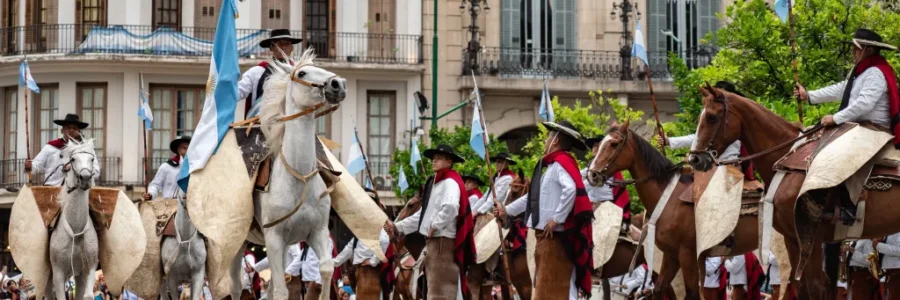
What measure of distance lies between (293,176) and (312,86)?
0.89 meters

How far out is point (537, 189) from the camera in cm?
1666

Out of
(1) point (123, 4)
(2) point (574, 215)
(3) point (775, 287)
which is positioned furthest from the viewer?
(1) point (123, 4)

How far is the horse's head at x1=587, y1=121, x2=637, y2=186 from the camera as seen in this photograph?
1702 cm

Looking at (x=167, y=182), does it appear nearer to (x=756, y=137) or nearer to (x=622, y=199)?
(x=622, y=199)

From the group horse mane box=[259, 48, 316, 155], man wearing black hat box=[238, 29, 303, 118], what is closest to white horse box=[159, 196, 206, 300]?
man wearing black hat box=[238, 29, 303, 118]

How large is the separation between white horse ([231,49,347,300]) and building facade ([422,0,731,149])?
2744 centimetres

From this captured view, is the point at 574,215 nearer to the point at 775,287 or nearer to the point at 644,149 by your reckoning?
the point at 644,149

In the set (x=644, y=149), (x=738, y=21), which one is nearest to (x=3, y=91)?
(x=738, y=21)

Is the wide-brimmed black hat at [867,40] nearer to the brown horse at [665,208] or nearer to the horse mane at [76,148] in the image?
the brown horse at [665,208]

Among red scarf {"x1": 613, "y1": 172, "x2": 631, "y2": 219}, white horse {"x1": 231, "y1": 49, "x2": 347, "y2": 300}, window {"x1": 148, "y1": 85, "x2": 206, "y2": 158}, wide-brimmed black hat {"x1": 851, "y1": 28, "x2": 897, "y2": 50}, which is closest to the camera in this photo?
wide-brimmed black hat {"x1": 851, "y1": 28, "x2": 897, "y2": 50}

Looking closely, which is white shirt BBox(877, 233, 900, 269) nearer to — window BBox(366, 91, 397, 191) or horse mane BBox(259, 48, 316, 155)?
horse mane BBox(259, 48, 316, 155)

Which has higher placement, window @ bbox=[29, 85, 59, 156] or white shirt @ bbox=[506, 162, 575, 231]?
white shirt @ bbox=[506, 162, 575, 231]

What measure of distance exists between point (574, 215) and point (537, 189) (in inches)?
22.9

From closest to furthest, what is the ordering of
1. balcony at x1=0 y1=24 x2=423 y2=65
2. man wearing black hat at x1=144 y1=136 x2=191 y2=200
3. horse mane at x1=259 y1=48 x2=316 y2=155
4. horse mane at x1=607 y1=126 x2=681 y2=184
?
1. horse mane at x1=259 y1=48 x2=316 y2=155
2. horse mane at x1=607 y1=126 x2=681 y2=184
3. man wearing black hat at x1=144 y1=136 x2=191 y2=200
4. balcony at x1=0 y1=24 x2=423 y2=65
